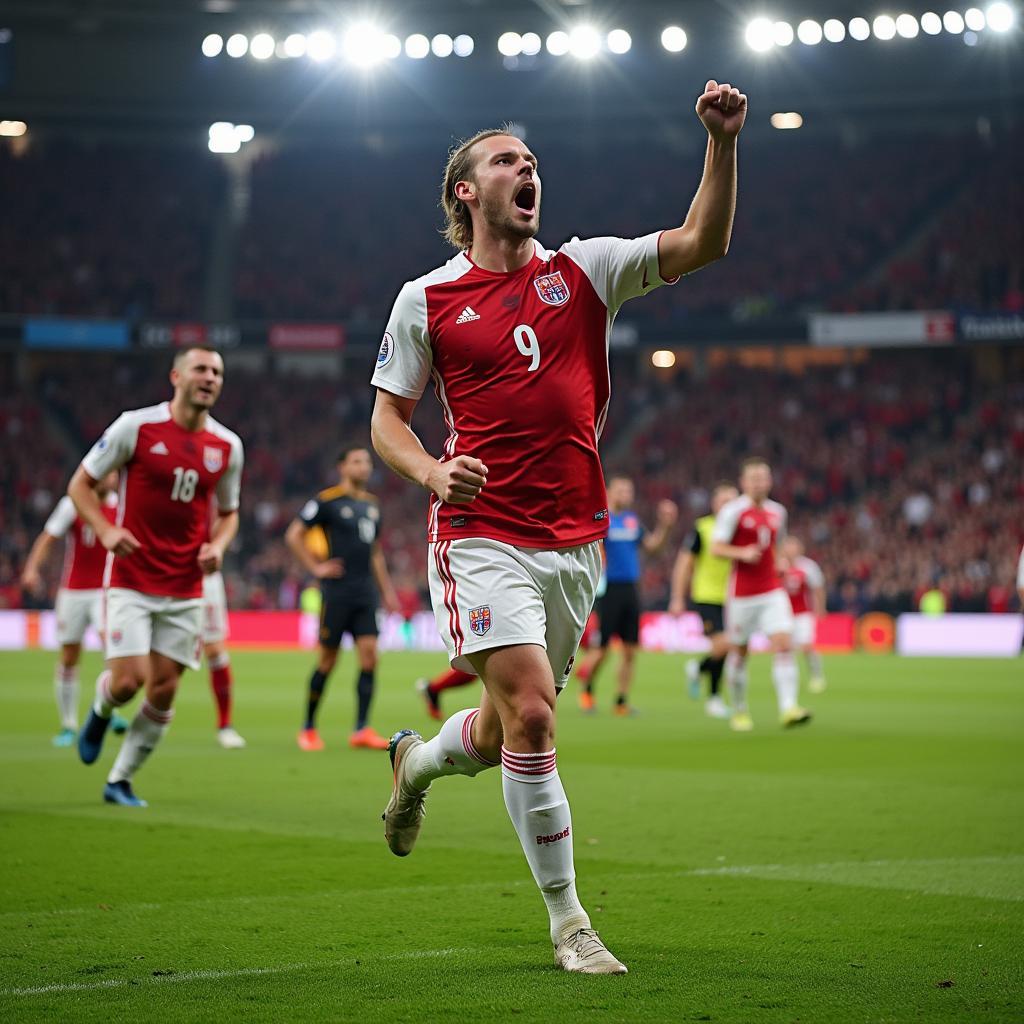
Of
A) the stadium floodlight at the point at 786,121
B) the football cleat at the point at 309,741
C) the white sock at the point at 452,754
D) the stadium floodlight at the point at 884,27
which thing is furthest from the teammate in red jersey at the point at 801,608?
the stadium floodlight at the point at 786,121

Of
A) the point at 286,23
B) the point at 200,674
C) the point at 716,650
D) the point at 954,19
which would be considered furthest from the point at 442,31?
the point at 716,650

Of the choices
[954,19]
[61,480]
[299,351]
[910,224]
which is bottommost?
[61,480]

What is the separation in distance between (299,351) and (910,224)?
18321mm

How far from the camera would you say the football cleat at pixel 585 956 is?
4707mm

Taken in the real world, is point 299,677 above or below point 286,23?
below

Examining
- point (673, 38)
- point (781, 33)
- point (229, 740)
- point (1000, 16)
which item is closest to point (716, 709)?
point (229, 740)

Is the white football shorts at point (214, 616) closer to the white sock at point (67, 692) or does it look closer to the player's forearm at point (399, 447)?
the white sock at point (67, 692)

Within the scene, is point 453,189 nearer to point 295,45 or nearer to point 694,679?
point 694,679

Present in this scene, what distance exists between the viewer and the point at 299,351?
45.9 m

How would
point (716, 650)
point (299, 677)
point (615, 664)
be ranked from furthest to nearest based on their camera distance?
1. point (615, 664)
2. point (299, 677)
3. point (716, 650)

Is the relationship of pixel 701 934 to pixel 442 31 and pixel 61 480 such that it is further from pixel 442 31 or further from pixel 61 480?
pixel 442 31

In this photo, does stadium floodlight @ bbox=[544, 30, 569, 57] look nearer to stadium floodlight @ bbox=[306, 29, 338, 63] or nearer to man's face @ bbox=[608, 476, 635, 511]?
stadium floodlight @ bbox=[306, 29, 338, 63]

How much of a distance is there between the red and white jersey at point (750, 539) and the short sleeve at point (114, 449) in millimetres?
7212

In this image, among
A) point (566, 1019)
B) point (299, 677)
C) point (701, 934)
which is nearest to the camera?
point (566, 1019)
